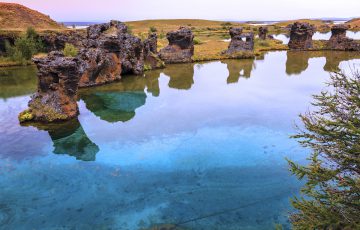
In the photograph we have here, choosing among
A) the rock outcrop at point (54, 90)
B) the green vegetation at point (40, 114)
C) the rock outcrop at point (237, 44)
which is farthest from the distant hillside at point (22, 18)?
the green vegetation at point (40, 114)

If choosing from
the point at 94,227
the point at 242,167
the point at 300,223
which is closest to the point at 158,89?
the point at 242,167

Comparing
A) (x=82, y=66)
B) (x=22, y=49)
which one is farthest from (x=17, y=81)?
(x=82, y=66)

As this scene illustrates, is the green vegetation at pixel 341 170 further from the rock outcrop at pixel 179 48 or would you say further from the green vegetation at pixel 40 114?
the rock outcrop at pixel 179 48

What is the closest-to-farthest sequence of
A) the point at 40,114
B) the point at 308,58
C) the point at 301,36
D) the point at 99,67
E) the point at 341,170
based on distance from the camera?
the point at 341,170
the point at 40,114
the point at 99,67
the point at 308,58
the point at 301,36

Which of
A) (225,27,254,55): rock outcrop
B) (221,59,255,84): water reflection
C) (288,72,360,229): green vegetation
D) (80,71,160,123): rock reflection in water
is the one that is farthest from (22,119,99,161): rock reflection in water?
(225,27,254,55): rock outcrop

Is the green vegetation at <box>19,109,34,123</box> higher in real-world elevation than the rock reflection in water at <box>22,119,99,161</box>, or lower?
higher

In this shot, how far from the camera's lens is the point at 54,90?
30.4 metres

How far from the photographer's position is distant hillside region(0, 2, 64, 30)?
3356 inches

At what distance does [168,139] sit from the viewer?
26188mm

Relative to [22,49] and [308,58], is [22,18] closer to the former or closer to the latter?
[22,49]

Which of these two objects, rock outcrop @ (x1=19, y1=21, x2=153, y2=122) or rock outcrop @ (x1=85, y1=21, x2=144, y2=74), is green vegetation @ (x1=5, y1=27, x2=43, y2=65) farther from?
rock outcrop @ (x1=85, y1=21, x2=144, y2=74)

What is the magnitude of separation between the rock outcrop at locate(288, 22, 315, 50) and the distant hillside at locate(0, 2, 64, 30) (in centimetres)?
6439

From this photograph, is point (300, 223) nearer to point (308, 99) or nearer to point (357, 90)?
point (357, 90)

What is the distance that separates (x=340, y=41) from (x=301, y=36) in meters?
8.90
